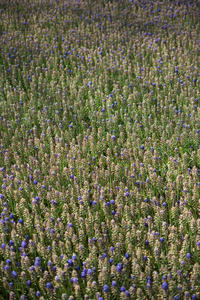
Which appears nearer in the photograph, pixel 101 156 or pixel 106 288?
pixel 106 288

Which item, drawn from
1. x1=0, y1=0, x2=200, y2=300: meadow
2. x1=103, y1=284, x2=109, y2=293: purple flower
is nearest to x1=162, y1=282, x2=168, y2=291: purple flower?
x1=0, y1=0, x2=200, y2=300: meadow

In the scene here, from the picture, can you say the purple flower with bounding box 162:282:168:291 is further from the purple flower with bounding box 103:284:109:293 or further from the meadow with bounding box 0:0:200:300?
the purple flower with bounding box 103:284:109:293

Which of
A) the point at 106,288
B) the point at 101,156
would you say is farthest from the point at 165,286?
the point at 101,156

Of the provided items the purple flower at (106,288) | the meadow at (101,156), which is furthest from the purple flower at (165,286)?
the purple flower at (106,288)

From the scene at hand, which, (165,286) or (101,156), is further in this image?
(101,156)

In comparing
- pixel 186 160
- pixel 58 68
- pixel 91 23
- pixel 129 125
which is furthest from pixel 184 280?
pixel 91 23

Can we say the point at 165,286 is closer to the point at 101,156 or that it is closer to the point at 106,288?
the point at 106,288

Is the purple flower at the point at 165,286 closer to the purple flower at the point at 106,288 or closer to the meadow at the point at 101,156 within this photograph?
the meadow at the point at 101,156

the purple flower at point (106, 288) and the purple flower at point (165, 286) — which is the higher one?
the purple flower at point (165, 286)
